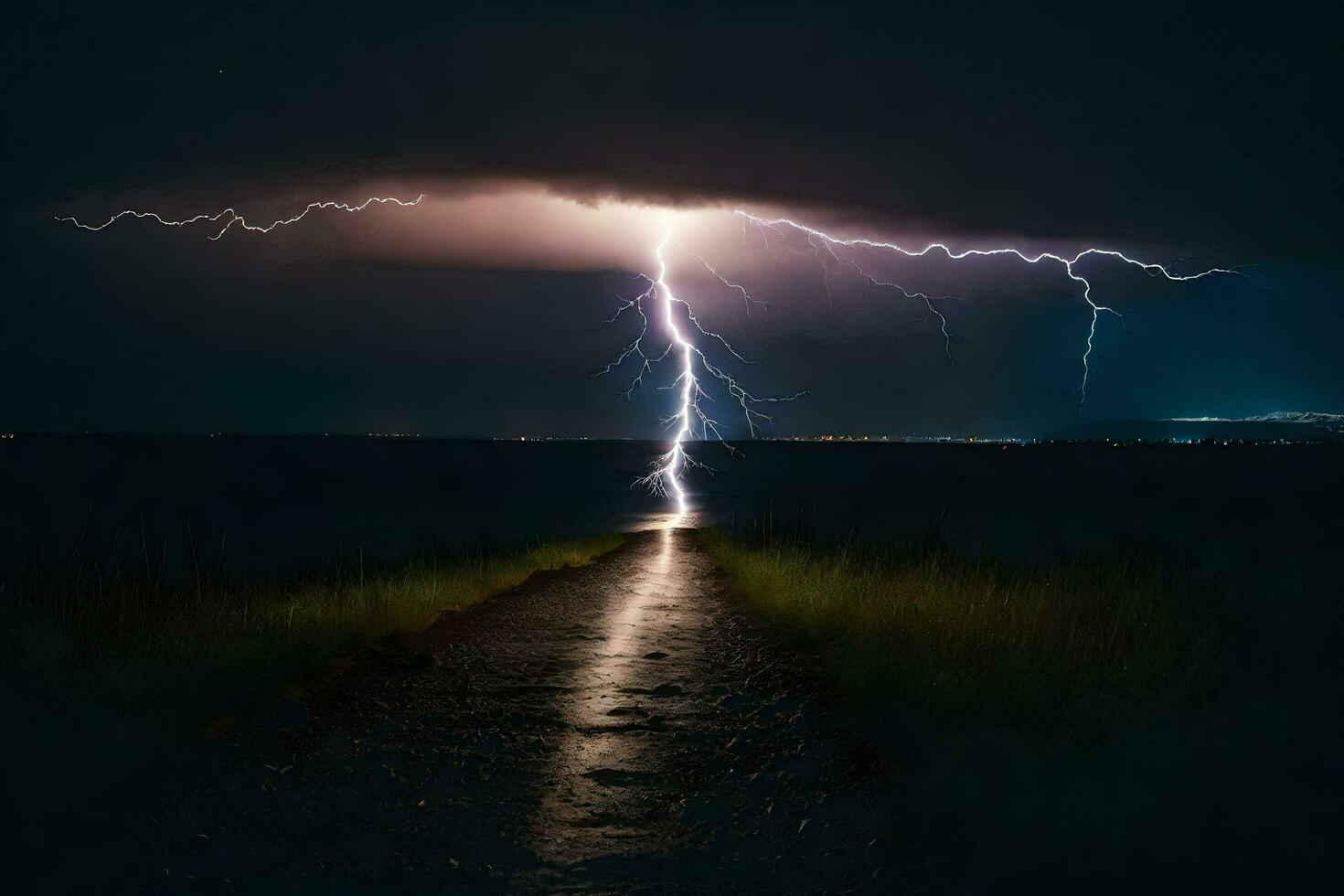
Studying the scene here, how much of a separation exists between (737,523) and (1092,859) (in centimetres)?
2831

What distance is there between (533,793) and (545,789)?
92 millimetres

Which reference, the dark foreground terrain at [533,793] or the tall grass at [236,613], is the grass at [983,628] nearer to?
the dark foreground terrain at [533,793]

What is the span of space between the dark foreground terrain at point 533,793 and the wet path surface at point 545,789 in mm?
17

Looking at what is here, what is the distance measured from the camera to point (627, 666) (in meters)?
9.64

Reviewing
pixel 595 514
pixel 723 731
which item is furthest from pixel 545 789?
pixel 595 514

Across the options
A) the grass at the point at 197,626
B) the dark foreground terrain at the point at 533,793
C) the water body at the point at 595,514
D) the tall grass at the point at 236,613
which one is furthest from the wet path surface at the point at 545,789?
the water body at the point at 595,514

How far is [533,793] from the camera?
5961 mm

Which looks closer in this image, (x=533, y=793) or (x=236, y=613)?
(x=533, y=793)

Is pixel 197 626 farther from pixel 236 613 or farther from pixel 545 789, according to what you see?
pixel 545 789

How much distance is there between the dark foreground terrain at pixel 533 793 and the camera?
4883 mm

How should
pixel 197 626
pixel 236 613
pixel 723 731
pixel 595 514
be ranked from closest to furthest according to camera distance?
pixel 723 731 < pixel 197 626 < pixel 236 613 < pixel 595 514

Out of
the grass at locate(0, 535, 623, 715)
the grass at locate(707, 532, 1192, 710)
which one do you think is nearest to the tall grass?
the grass at locate(0, 535, 623, 715)

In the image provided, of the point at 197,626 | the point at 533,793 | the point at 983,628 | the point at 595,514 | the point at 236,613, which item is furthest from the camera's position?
the point at 595,514

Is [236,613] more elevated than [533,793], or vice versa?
[533,793]
